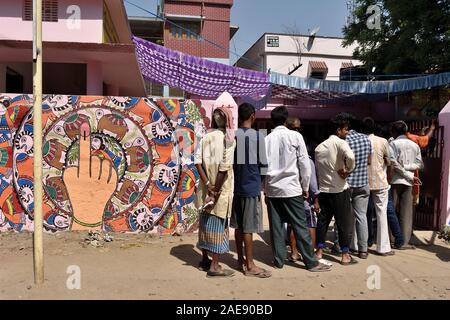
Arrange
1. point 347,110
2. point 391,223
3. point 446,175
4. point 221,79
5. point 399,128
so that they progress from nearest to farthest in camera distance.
A: point 391,223, point 399,128, point 446,175, point 221,79, point 347,110

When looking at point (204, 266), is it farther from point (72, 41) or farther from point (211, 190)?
point (72, 41)

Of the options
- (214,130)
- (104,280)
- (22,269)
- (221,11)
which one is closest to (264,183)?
(214,130)

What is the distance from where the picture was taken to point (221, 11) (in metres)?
22.8

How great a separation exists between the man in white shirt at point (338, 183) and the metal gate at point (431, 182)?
2213 mm

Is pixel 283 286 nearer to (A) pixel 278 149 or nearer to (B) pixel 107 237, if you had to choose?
(A) pixel 278 149

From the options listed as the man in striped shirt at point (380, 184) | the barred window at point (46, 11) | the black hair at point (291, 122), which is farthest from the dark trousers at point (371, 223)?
the barred window at point (46, 11)

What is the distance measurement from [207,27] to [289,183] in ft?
64.2

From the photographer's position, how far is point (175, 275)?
440 cm

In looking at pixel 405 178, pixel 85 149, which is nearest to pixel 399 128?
pixel 405 178

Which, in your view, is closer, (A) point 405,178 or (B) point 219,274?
(B) point 219,274

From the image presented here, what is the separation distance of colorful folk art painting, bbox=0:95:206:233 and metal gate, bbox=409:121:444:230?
11.5ft

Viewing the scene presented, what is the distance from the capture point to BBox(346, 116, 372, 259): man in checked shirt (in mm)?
5004

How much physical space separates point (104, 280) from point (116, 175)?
1884 mm

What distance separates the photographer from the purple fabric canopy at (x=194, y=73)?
816 cm
